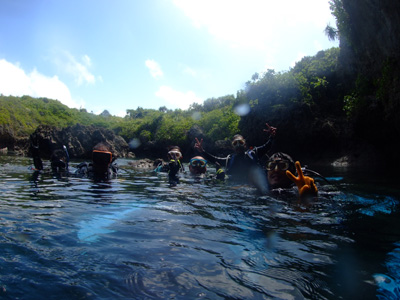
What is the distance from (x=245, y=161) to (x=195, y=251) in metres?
4.81

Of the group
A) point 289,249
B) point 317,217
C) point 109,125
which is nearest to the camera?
point 289,249

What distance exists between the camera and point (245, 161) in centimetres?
666

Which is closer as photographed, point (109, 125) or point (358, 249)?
point (358, 249)

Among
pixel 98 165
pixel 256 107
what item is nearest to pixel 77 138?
pixel 256 107

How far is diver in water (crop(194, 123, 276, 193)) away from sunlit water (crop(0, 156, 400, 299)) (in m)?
2.34

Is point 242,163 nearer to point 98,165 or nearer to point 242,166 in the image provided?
point 242,166

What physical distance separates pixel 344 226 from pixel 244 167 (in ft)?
12.8

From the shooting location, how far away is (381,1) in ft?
24.3

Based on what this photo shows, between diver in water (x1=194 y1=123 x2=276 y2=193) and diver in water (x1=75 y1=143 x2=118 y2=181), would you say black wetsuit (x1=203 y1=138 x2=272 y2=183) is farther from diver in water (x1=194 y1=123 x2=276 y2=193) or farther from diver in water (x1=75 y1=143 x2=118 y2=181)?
diver in water (x1=75 y1=143 x2=118 y2=181)

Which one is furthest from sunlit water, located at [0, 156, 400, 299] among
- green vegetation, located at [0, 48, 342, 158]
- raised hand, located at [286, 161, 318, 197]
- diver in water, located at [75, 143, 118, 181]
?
green vegetation, located at [0, 48, 342, 158]

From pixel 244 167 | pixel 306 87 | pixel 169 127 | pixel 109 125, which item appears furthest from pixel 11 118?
pixel 244 167

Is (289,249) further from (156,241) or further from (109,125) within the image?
(109,125)

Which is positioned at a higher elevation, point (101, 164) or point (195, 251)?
point (101, 164)

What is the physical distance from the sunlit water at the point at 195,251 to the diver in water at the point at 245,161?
7.69 ft
